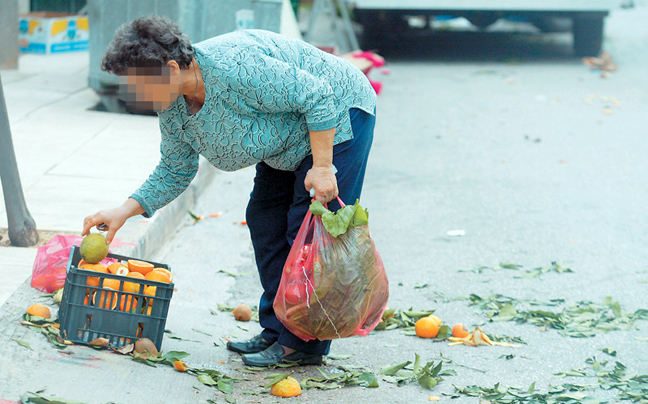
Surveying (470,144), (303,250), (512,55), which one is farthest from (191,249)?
(512,55)

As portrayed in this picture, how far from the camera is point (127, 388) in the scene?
100.0 inches

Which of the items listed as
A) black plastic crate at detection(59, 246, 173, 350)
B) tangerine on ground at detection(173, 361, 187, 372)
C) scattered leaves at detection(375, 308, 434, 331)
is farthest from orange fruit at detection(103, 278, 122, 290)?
scattered leaves at detection(375, 308, 434, 331)

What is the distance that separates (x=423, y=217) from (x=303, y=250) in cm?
266

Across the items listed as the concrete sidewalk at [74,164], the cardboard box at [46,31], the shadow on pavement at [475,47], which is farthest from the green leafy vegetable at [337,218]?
the shadow on pavement at [475,47]

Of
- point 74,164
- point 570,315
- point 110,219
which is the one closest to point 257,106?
point 110,219

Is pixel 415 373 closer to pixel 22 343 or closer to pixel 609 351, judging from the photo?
pixel 609 351

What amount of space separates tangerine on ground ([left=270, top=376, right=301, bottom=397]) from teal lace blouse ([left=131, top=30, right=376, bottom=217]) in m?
0.82

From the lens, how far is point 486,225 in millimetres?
5117

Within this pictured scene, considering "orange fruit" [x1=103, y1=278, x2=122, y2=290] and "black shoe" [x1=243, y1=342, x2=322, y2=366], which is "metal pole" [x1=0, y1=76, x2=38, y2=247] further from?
"black shoe" [x1=243, y1=342, x2=322, y2=366]

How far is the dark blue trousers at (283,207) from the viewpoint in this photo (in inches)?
112

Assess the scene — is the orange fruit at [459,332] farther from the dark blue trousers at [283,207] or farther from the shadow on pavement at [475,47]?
the shadow on pavement at [475,47]

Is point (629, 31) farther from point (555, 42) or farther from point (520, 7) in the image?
point (520, 7)

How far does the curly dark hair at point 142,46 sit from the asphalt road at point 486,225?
129cm

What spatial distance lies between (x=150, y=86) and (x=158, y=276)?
834 millimetres
